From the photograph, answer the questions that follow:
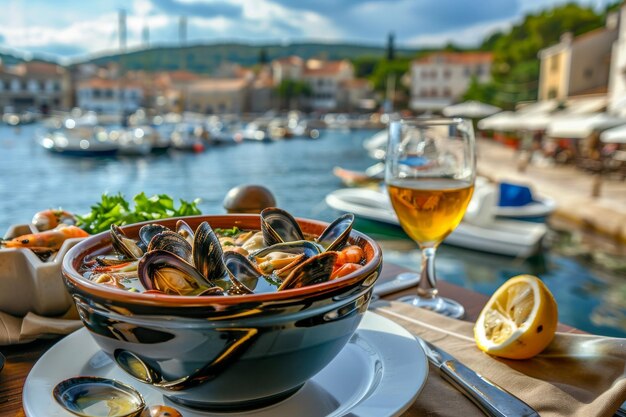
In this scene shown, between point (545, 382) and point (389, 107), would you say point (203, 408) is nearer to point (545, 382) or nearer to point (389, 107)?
point (545, 382)

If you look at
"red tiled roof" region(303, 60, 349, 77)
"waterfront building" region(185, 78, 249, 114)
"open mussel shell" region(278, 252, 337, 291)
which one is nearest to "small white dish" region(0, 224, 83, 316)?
"open mussel shell" region(278, 252, 337, 291)

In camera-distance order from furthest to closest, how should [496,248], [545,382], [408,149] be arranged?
[496,248], [408,149], [545,382]

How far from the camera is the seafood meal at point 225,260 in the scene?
0.68 meters

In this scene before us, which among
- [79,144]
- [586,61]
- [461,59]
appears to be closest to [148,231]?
[79,144]

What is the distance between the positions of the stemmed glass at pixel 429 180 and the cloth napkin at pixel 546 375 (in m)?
0.22

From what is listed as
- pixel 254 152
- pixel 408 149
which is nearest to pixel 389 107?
pixel 254 152

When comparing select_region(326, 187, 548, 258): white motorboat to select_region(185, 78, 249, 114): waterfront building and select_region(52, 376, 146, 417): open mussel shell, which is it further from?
select_region(185, 78, 249, 114): waterfront building

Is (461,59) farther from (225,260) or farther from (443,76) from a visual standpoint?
(225,260)

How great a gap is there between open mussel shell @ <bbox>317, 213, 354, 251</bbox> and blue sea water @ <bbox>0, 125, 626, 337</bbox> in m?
1.07

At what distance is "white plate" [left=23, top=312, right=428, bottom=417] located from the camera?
66 centimetres

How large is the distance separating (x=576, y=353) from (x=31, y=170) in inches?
1021

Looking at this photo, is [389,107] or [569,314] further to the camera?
[389,107]

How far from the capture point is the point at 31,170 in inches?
917

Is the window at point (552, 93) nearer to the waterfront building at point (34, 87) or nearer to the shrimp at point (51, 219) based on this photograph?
the shrimp at point (51, 219)
